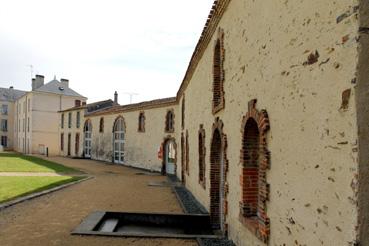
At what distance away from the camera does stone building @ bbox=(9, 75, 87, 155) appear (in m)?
41.0

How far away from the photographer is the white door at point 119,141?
93.8 feet

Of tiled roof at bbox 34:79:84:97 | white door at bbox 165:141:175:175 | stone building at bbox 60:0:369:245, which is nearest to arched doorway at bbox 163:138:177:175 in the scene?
white door at bbox 165:141:175:175

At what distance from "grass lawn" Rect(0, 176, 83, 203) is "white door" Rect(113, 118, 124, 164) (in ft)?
37.9

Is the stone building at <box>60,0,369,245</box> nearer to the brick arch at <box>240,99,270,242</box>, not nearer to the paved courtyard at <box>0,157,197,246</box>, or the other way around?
the brick arch at <box>240,99,270,242</box>

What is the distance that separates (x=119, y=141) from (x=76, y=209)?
18544 mm

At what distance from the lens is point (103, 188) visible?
1527cm

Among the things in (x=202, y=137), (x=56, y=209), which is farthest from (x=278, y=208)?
(x=56, y=209)

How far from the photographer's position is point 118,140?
2902cm

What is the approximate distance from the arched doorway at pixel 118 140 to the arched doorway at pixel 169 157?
6.74 metres

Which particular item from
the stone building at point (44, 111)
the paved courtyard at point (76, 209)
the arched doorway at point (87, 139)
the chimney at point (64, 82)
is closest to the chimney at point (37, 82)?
the stone building at point (44, 111)

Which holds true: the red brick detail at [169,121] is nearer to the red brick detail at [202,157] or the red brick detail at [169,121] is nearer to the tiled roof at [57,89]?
the red brick detail at [202,157]

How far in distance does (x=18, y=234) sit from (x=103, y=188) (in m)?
7.68

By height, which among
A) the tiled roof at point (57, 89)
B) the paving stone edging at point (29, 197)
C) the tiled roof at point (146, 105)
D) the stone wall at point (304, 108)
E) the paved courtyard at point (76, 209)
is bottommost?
the paved courtyard at point (76, 209)

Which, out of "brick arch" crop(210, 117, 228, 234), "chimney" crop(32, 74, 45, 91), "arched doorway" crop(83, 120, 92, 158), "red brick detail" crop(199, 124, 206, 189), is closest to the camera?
"brick arch" crop(210, 117, 228, 234)
